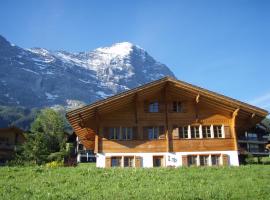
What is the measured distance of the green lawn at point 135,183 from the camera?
58.8ft

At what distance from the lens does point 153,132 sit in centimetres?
3494

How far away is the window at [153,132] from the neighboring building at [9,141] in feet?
150

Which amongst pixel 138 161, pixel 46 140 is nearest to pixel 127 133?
pixel 138 161

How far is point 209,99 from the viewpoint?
3547cm

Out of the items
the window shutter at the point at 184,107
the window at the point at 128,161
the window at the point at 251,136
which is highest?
the window at the point at 251,136

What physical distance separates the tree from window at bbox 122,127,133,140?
26994 millimetres

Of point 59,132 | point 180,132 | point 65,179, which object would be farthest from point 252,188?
point 59,132

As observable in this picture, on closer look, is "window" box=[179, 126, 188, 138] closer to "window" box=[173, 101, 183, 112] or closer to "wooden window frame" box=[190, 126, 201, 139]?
"wooden window frame" box=[190, 126, 201, 139]

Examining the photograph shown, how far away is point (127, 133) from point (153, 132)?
2356 mm

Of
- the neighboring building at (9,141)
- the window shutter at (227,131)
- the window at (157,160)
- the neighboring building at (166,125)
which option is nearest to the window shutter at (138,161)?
the neighboring building at (166,125)

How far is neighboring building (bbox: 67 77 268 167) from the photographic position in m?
34.0

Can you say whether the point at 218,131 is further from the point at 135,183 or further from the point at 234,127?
the point at 135,183

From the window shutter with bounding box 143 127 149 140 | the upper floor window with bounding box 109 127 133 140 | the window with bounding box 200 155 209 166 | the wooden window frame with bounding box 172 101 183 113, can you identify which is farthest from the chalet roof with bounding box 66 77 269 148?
the window with bounding box 200 155 209 166

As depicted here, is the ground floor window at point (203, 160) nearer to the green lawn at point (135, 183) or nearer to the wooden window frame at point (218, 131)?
the wooden window frame at point (218, 131)
